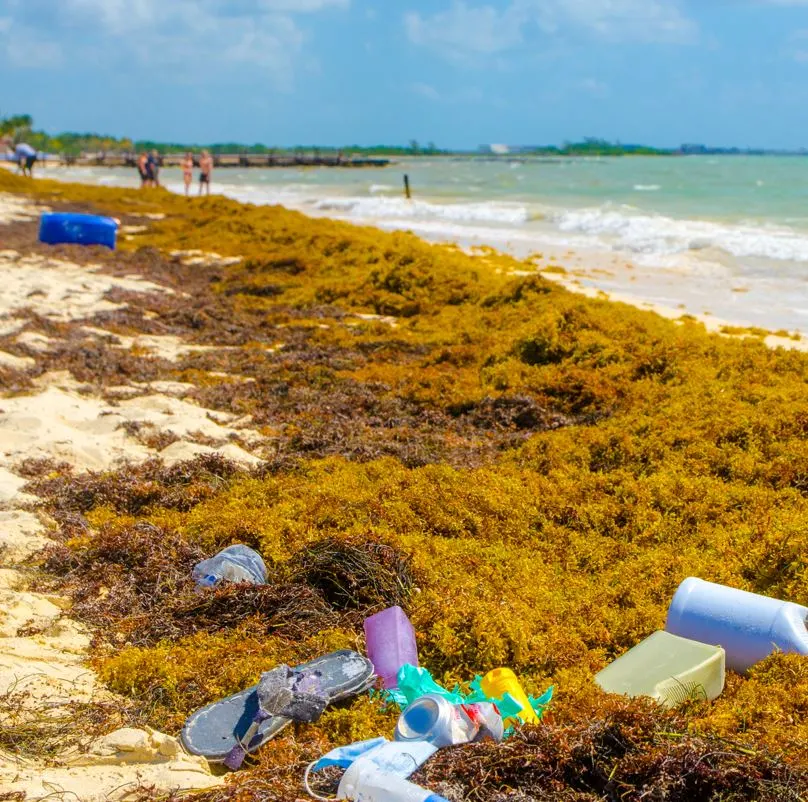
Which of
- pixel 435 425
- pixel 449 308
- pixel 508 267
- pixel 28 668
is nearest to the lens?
pixel 28 668

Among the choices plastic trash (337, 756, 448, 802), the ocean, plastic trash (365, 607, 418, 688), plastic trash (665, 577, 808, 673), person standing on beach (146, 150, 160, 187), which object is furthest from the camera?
person standing on beach (146, 150, 160, 187)

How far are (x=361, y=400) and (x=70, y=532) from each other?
124 inches

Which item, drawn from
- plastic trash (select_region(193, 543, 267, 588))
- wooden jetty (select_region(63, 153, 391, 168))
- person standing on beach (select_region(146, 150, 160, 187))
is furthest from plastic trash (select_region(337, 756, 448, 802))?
wooden jetty (select_region(63, 153, 391, 168))

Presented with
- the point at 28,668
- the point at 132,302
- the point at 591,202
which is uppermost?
the point at 591,202

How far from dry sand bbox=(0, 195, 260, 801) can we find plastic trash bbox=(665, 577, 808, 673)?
6.79 ft

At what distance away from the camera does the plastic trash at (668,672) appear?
319cm

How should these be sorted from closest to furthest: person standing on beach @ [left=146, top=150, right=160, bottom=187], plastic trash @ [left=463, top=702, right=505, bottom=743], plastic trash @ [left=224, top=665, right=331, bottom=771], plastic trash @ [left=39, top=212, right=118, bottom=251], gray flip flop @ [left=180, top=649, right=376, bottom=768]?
plastic trash @ [left=463, top=702, right=505, bottom=743]
gray flip flop @ [left=180, top=649, right=376, bottom=768]
plastic trash @ [left=224, top=665, right=331, bottom=771]
plastic trash @ [left=39, top=212, right=118, bottom=251]
person standing on beach @ [left=146, top=150, right=160, bottom=187]

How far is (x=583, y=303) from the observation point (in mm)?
9094

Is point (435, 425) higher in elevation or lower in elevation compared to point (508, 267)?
lower

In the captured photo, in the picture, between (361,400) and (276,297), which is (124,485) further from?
(276,297)

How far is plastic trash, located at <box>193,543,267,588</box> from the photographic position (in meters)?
4.22

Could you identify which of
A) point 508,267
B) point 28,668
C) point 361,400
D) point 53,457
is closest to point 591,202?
point 508,267

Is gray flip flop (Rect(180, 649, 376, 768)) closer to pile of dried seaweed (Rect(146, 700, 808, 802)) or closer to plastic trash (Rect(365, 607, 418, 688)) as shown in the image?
plastic trash (Rect(365, 607, 418, 688))

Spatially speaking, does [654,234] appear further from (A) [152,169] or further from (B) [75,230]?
(A) [152,169]
